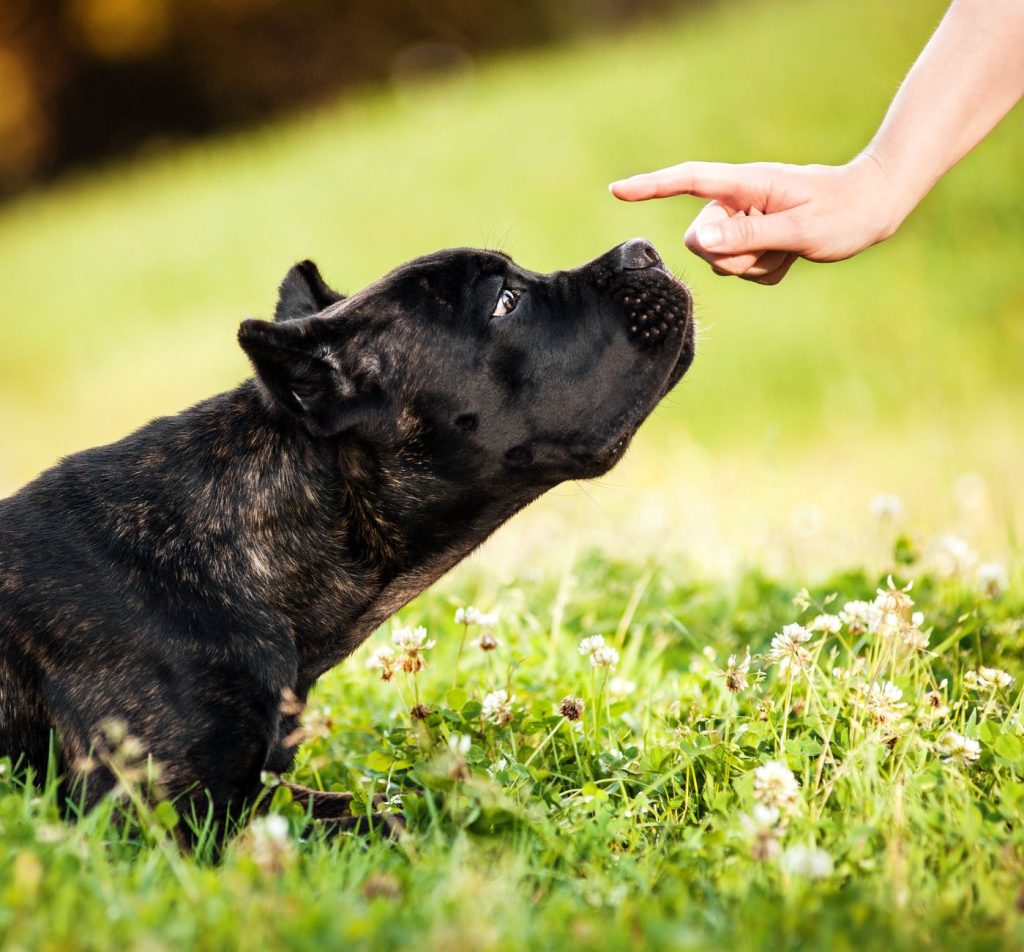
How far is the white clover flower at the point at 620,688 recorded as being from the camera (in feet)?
13.1

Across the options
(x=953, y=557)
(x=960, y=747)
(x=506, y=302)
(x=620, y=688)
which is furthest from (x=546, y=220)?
(x=960, y=747)

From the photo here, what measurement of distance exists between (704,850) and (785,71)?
17.8 metres

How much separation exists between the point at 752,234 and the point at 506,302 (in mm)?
822

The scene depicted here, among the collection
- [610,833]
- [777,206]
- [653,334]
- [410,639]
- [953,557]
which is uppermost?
[777,206]

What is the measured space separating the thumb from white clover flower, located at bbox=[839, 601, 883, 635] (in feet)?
3.43

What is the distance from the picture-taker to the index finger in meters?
3.55

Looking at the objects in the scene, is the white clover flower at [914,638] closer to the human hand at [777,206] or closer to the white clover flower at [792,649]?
the white clover flower at [792,649]

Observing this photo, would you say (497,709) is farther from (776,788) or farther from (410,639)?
(776,788)

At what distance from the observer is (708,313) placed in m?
13.5

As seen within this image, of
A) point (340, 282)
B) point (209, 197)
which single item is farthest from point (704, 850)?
point (209, 197)

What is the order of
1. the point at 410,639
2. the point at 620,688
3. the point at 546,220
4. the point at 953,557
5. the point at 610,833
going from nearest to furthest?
the point at 610,833 → the point at 410,639 → the point at 620,688 → the point at 953,557 → the point at 546,220

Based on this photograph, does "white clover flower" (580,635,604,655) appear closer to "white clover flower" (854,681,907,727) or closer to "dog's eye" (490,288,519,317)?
"white clover flower" (854,681,907,727)

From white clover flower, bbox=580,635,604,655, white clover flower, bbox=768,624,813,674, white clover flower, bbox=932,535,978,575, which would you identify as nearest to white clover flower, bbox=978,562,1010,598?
white clover flower, bbox=932,535,978,575

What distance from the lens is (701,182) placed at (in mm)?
3549
